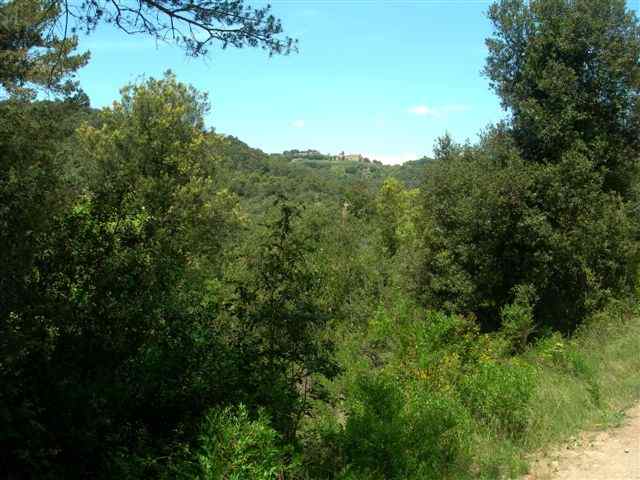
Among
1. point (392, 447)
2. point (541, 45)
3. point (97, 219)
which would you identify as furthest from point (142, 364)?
point (541, 45)

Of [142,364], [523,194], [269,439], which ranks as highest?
[523,194]

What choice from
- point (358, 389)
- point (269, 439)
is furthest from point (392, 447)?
point (269, 439)

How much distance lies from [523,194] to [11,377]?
39.9 feet

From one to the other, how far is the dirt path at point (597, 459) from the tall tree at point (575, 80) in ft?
30.4

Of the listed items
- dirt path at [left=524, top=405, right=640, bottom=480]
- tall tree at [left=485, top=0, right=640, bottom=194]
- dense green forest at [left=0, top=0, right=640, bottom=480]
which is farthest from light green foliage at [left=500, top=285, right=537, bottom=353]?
dirt path at [left=524, top=405, right=640, bottom=480]

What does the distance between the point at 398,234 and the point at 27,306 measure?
32.6 metres

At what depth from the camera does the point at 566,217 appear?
13.7 m

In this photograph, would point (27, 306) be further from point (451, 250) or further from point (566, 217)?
point (566, 217)

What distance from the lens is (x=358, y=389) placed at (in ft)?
21.3

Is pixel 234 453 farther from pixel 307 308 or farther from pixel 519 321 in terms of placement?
pixel 519 321

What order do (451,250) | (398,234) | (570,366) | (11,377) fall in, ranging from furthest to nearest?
1. (398,234)
2. (451,250)
3. (570,366)
4. (11,377)

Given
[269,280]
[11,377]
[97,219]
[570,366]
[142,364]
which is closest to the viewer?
[11,377]

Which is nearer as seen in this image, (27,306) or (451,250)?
(27,306)

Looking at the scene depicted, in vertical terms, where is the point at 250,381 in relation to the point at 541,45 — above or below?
below
